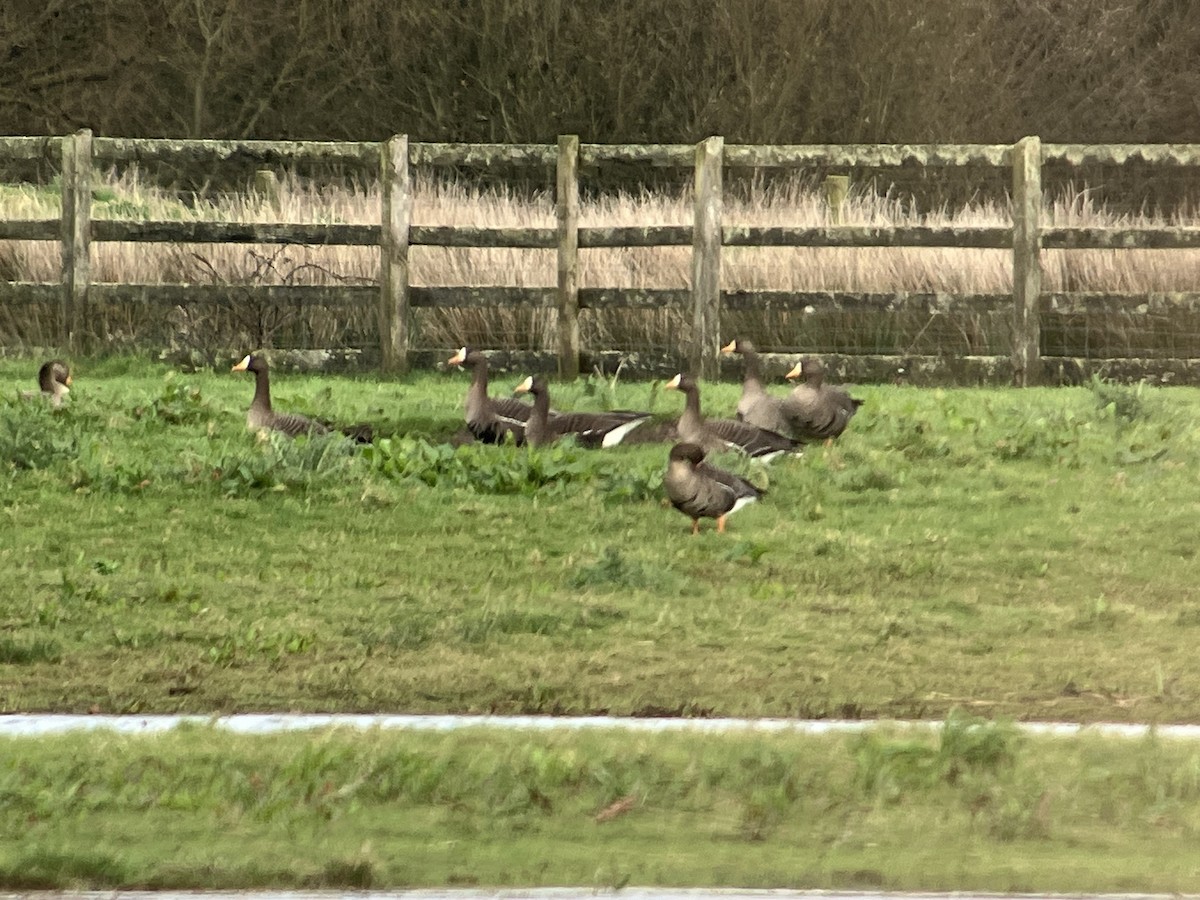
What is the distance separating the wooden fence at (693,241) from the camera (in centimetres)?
1723

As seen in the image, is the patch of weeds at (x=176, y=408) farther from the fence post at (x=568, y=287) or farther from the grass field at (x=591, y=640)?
the fence post at (x=568, y=287)

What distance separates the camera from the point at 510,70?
36.0 metres

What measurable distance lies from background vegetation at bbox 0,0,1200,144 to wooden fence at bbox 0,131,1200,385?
1788 cm

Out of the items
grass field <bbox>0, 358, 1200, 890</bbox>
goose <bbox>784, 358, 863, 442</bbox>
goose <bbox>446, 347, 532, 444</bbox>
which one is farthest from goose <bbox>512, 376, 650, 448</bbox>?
goose <bbox>784, 358, 863, 442</bbox>

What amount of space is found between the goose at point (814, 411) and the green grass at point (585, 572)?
15cm

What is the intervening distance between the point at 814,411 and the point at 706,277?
15.6 feet

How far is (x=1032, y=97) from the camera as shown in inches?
1658

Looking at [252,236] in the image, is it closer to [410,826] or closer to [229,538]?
[229,538]

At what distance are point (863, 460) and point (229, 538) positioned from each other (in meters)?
4.09

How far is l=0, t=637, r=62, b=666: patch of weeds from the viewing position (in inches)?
314

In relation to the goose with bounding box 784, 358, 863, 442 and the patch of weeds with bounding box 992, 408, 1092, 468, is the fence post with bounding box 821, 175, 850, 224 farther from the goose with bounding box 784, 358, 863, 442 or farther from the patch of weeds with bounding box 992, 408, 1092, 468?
the goose with bounding box 784, 358, 863, 442

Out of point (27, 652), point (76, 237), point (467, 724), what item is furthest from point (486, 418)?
point (467, 724)

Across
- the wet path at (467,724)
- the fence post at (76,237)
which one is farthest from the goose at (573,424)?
the fence post at (76,237)

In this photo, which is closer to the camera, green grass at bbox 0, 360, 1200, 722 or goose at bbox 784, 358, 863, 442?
green grass at bbox 0, 360, 1200, 722
